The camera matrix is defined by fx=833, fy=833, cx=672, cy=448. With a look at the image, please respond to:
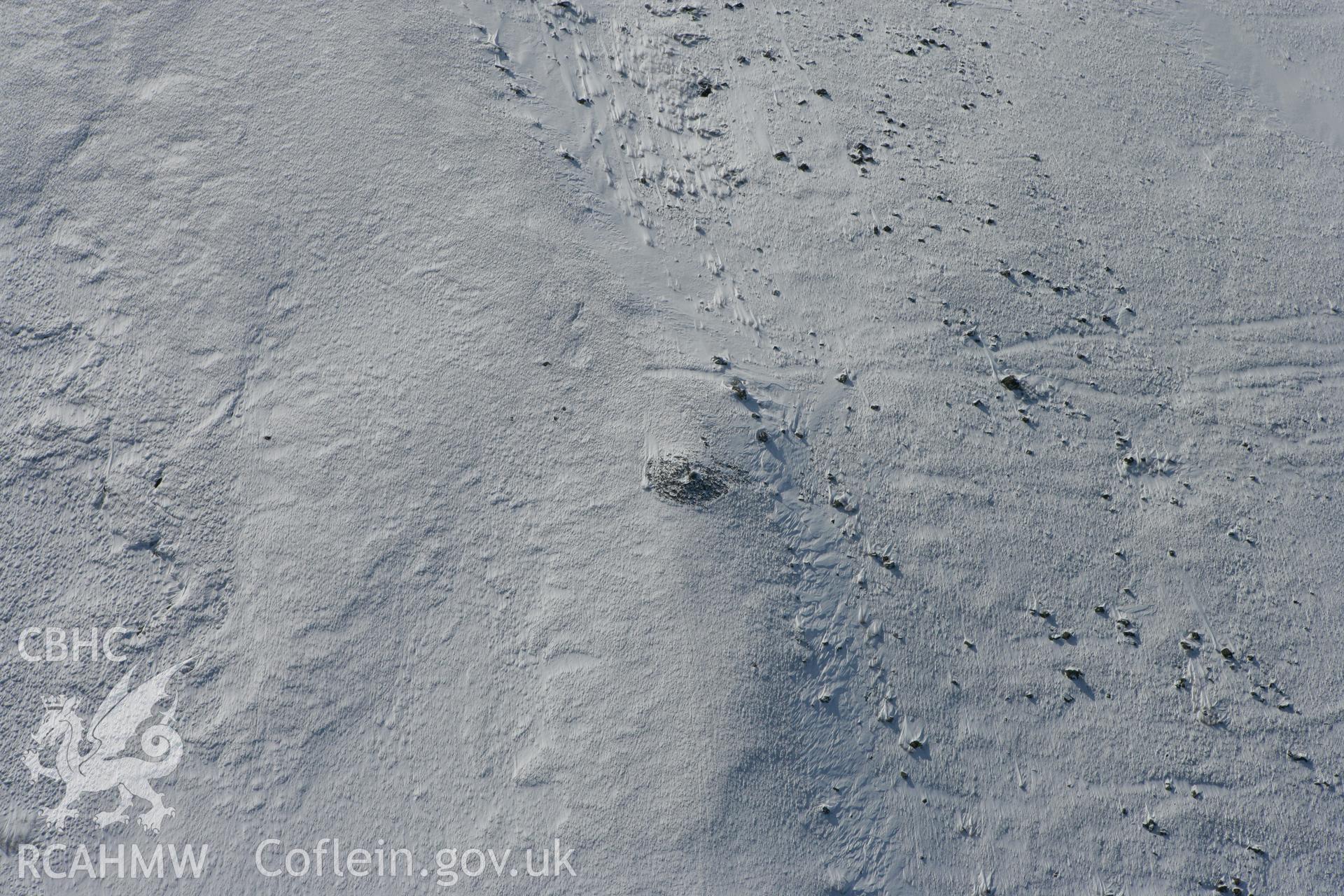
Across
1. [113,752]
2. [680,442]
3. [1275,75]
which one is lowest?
[113,752]

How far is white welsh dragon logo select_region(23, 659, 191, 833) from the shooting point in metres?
4.67

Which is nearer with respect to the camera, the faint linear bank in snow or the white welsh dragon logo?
the white welsh dragon logo

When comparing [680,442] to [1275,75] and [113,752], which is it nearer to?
[113,752]

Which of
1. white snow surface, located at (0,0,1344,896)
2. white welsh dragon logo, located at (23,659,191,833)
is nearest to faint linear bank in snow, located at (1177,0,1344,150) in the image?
white snow surface, located at (0,0,1344,896)

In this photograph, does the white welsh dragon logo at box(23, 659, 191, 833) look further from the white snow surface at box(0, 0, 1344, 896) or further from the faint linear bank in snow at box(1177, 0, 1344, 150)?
the faint linear bank in snow at box(1177, 0, 1344, 150)

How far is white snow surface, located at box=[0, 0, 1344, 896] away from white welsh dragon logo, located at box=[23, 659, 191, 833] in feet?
0.34

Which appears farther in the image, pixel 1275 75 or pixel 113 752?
pixel 1275 75

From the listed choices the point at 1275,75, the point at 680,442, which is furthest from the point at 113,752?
the point at 1275,75

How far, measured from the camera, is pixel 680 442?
5.51m

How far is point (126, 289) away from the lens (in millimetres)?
5844

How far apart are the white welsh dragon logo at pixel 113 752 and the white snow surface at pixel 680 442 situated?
10 centimetres

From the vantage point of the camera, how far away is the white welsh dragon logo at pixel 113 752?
467 centimetres

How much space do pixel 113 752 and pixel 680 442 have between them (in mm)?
3782

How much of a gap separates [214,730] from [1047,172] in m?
7.24
